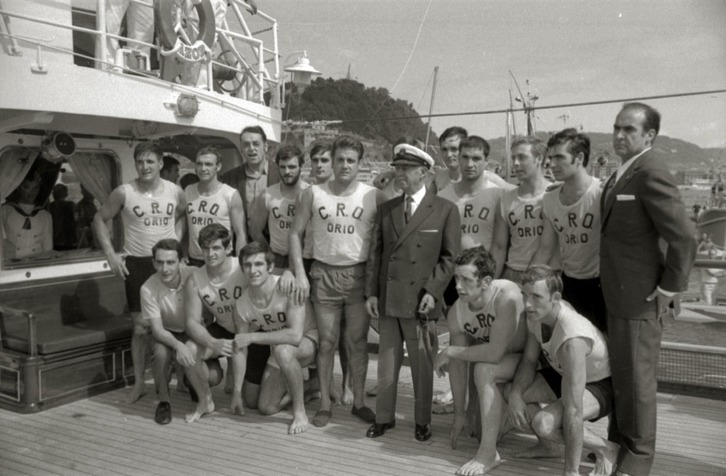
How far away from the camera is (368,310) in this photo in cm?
455

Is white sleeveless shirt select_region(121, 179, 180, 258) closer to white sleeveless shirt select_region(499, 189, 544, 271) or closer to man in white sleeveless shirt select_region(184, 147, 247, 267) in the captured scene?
man in white sleeveless shirt select_region(184, 147, 247, 267)

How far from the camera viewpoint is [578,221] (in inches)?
160

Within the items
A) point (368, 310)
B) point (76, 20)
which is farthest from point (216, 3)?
point (368, 310)

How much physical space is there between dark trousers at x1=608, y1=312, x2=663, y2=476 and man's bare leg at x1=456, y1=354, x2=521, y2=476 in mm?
645

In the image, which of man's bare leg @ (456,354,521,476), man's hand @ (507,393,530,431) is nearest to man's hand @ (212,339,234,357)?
man's bare leg @ (456,354,521,476)

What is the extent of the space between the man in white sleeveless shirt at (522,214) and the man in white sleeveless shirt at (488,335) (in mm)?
541

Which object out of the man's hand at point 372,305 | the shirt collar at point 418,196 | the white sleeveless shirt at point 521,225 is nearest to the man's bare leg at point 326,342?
the man's hand at point 372,305

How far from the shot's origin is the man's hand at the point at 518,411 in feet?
12.8

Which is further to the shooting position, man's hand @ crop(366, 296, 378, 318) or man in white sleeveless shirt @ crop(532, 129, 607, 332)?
man's hand @ crop(366, 296, 378, 318)

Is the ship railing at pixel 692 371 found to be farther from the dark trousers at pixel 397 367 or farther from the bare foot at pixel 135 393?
the bare foot at pixel 135 393

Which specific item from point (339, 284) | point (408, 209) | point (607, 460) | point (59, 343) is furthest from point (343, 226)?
point (59, 343)

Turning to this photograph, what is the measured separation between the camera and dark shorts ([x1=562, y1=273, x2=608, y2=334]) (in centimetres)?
405

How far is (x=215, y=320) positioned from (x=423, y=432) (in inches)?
71.3

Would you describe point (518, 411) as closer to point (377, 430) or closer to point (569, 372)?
point (569, 372)
